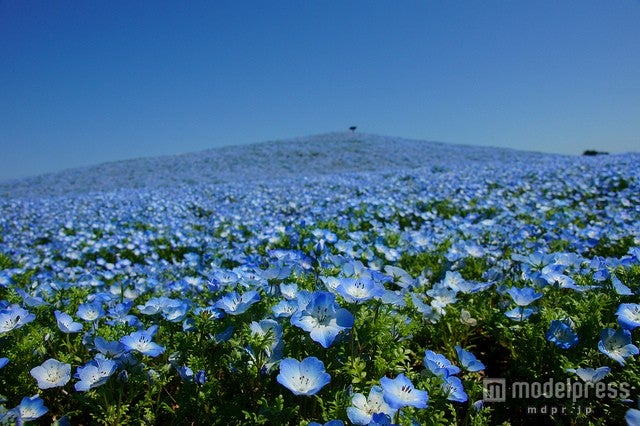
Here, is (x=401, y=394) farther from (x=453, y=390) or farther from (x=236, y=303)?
(x=236, y=303)

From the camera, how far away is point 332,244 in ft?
11.5

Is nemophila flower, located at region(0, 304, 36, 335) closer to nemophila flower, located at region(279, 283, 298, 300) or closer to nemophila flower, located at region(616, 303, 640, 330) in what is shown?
nemophila flower, located at region(279, 283, 298, 300)

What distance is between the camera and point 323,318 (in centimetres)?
145

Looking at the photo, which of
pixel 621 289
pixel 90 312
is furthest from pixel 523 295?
pixel 90 312

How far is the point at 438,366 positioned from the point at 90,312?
5.21 feet

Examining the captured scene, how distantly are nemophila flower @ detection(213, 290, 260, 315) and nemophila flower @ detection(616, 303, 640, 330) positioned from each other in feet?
4.79

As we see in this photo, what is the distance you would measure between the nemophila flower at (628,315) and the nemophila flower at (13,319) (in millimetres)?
2443

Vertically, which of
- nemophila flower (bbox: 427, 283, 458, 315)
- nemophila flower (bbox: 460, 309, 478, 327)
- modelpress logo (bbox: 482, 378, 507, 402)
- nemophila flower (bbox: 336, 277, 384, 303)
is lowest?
modelpress logo (bbox: 482, 378, 507, 402)

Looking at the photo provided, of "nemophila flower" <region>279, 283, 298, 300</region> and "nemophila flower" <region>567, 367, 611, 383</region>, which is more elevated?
"nemophila flower" <region>279, 283, 298, 300</region>

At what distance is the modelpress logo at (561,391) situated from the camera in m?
1.57

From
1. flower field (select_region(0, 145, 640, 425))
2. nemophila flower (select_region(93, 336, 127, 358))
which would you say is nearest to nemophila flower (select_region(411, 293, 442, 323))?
flower field (select_region(0, 145, 640, 425))

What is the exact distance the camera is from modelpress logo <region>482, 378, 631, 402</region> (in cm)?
157

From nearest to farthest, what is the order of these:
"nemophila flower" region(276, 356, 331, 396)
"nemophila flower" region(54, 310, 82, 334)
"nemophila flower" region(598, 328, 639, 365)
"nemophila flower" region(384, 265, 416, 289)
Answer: "nemophila flower" region(276, 356, 331, 396) < "nemophila flower" region(598, 328, 639, 365) < "nemophila flower" region(54, 310, 82, 334) < "nemophila flower" region(384, 265, 416, 289)

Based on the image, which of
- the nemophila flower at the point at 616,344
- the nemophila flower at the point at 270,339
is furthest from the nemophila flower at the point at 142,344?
the nemophila flower at the point at 616,344
